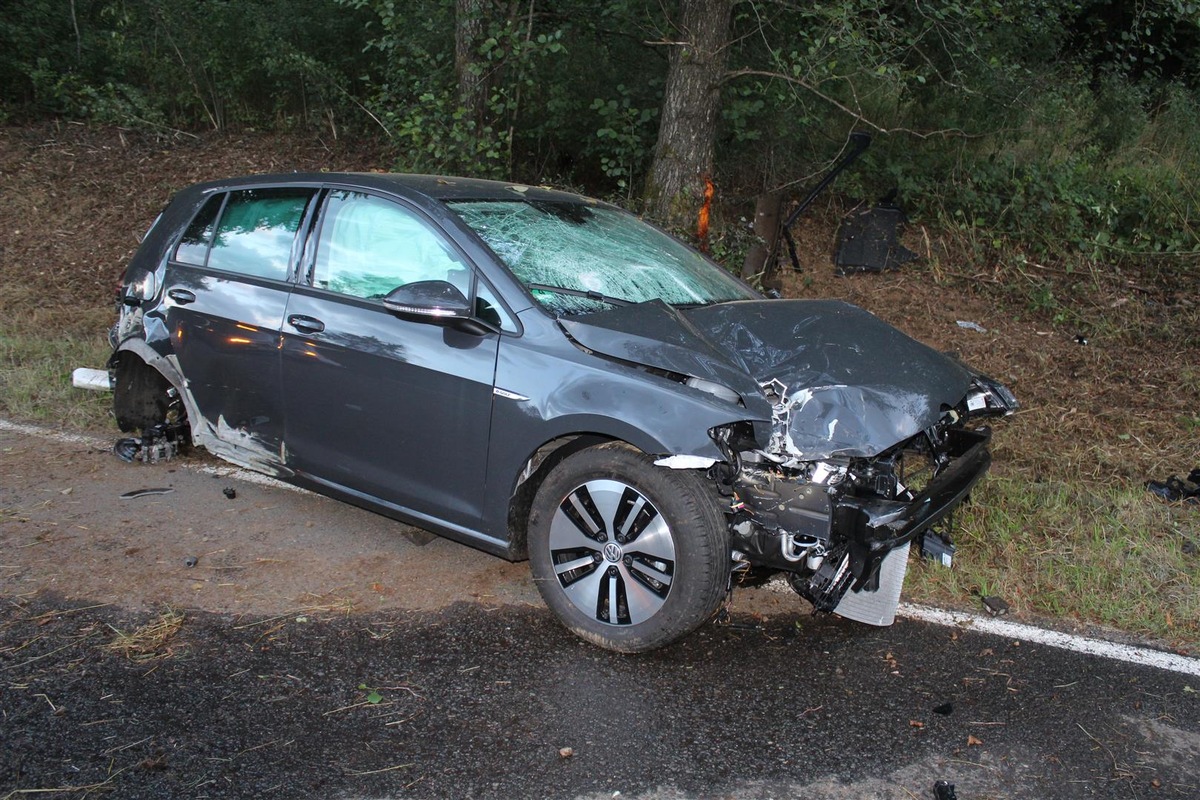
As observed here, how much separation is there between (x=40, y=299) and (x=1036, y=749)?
9185 mm

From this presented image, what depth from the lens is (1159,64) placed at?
12.5 meters

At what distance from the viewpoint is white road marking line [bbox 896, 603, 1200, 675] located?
3.92 m

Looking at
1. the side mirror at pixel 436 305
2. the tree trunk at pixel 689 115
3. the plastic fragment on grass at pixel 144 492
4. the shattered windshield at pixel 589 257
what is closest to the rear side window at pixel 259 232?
the shattered windshield at pixel 589 257

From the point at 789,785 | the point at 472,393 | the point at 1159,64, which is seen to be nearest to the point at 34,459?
the point at 472,393

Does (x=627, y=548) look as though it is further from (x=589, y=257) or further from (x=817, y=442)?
(x=589, y=257)

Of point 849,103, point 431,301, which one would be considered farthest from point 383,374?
point 849,103

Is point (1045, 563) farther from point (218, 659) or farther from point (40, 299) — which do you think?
point (40, 299)

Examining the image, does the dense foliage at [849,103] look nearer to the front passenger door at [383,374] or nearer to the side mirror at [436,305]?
the front passenger door at [383,374]

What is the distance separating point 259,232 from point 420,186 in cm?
93

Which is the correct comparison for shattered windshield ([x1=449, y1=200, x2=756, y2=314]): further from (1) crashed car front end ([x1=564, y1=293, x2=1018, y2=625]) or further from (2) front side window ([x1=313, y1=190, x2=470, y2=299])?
(1) crashed car front end ([x1=564, y1=293, x2=1018, y2=625])

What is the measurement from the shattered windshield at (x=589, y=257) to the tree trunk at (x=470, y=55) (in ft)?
13.0

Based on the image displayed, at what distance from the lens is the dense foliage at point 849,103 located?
8.30 m

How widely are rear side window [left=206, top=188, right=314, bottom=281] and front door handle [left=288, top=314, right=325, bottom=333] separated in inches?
9.7

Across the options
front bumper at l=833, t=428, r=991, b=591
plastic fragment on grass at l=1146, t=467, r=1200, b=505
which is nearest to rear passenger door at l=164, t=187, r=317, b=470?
front bumper at l=833, t=428, r=991, b=591
